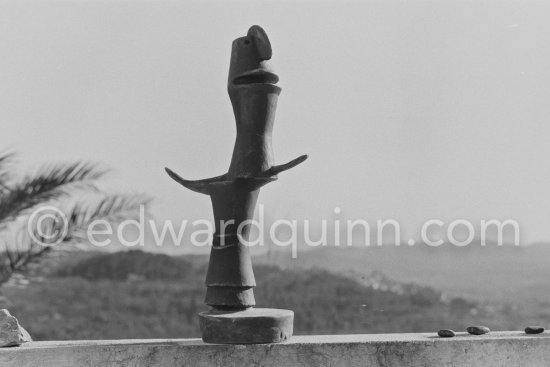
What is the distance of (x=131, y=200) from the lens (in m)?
5.03

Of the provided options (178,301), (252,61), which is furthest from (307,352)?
(178,301)

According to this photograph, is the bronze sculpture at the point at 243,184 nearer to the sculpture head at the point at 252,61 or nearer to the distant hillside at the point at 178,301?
the sculpture head at the point at 252,61

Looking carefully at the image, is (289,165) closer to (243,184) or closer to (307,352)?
(243,184)

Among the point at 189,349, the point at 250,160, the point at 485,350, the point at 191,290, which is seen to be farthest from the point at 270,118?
the point at 191,290

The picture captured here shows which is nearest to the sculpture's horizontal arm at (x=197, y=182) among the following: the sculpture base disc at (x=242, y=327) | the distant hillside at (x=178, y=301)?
the sculpture base disc at (x=242, y=327)

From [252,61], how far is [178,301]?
651 cm

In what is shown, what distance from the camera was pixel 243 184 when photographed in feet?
8.84

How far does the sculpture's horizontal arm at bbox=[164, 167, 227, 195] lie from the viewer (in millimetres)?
2746

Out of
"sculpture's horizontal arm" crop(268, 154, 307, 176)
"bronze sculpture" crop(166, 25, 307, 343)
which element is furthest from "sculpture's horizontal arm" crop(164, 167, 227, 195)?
"sculpture's horizontal arm" crop(268, 154, 307, 176)

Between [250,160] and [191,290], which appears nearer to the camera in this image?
[250,160]

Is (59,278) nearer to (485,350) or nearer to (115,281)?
(115,281)

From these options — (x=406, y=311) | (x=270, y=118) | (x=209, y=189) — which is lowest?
(x=406, y=311)

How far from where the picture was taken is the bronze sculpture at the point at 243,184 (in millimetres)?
2668

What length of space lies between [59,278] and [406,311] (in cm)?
429
